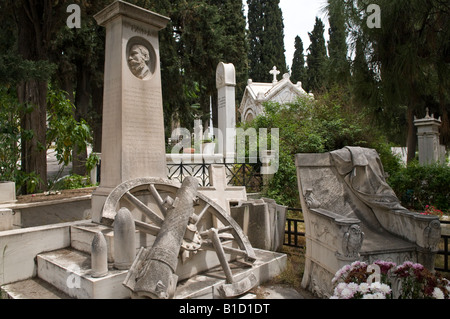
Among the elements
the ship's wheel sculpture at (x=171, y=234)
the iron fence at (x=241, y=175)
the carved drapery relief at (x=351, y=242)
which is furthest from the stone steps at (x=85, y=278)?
the iron fence at (x=241, y=175)

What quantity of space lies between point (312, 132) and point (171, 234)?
6.92m

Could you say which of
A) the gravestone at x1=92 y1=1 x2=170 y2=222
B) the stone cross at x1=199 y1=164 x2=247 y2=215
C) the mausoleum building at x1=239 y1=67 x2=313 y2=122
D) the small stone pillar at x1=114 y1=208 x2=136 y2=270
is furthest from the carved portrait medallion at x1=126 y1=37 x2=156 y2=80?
the mausoleum building at x1=239 y1=67 x2=313 y2=122

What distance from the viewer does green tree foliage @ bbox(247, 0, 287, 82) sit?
1180 inches

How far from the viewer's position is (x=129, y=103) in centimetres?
445

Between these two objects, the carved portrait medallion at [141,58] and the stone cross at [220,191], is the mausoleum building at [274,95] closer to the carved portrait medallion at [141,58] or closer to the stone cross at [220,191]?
the stone cross at [220,191]

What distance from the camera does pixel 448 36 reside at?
4.50 m

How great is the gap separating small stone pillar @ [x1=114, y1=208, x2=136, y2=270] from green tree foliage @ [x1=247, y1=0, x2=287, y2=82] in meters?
28.0

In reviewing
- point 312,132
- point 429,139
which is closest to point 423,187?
point 312,132

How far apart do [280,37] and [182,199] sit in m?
31.0

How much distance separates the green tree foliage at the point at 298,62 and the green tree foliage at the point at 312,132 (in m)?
22.3

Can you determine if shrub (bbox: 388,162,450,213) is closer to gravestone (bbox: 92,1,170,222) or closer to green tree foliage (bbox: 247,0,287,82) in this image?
gravestone (bbox: 92,1,170,222)

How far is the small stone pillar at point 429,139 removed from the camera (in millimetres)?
12203

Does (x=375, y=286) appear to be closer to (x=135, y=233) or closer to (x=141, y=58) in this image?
(x=135, y=233)
